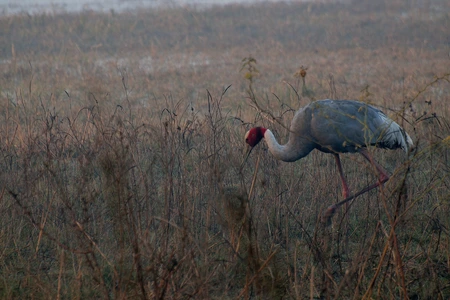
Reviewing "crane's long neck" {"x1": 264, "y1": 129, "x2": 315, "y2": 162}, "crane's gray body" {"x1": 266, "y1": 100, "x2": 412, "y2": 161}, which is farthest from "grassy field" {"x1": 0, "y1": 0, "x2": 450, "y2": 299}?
"crane's gray body" {"x1": 266, "y1": 100, "x2": 412, "y2": 161}

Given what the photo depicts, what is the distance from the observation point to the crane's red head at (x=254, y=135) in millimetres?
4648

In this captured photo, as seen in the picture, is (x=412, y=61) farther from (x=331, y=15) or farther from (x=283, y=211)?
(x=283, y=211)

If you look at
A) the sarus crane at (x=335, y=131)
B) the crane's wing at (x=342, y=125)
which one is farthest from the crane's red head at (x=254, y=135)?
the crane's wing at (x=342, y=125)

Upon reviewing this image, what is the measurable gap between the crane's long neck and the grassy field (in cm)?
11

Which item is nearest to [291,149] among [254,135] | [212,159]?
[254,135]

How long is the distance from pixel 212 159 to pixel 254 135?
0.92 meters

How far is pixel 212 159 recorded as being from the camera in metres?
3.81

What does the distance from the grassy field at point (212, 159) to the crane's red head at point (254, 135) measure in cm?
16

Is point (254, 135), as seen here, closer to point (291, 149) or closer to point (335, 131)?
point (291, 149)

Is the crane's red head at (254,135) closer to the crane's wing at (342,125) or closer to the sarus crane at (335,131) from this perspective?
the sarus crane at (335,131)

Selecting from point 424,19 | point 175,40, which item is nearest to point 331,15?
point 424,19

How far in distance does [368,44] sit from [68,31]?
6762 millimetres

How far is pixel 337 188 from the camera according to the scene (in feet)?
13.8

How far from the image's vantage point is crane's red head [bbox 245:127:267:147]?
4648 millimetres
